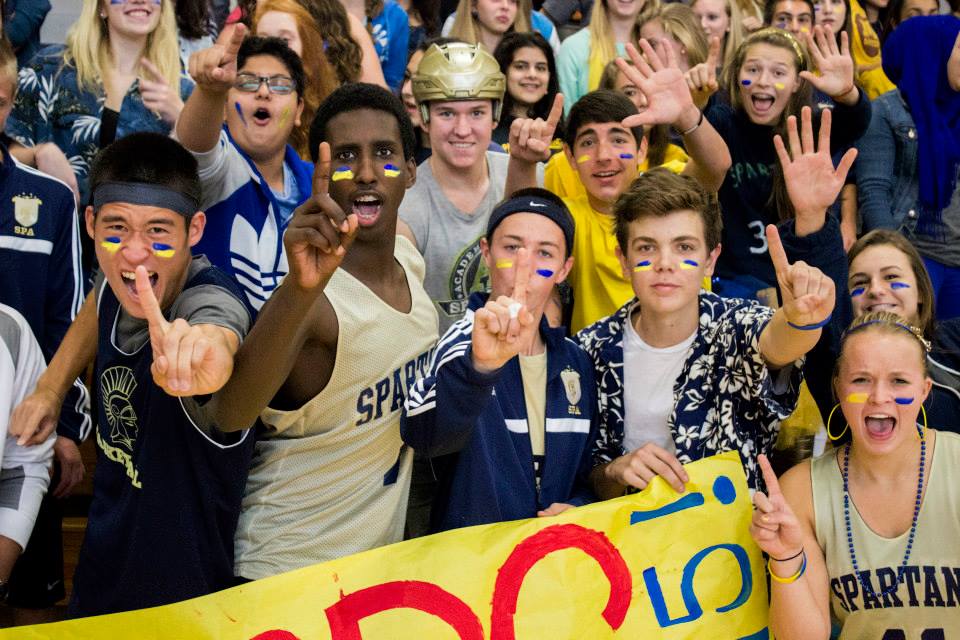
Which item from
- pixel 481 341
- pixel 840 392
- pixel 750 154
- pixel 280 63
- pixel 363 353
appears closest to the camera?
pixel 481 341

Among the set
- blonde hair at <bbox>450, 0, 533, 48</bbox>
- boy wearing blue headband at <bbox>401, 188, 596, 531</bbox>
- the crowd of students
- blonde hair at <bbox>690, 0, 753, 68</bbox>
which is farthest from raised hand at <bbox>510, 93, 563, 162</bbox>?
blonde hair at <bbox>690, 0, 753, 68</bbox>

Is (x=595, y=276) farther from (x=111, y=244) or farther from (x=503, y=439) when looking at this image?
(x=111, y=244)

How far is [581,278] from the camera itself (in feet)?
14.9

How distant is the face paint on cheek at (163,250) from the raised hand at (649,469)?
1358 mm

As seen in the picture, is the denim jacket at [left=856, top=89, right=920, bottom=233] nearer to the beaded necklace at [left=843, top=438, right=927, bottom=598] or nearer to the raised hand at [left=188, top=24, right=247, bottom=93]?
the beaded necklace at [left=843, top=438, right=927, bottom=598]

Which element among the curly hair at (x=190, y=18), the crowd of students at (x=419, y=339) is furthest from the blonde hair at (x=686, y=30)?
the curly hair at (x=190, y=18)

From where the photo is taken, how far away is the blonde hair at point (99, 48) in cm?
505

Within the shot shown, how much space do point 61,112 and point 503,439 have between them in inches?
102

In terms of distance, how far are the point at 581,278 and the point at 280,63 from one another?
52.4 inches

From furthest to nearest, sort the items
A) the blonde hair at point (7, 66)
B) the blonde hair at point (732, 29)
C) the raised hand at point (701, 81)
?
the blonde hair at point (732, 29)
the raised hand at point (701, 81)
the blonde hair at point (7, 66)

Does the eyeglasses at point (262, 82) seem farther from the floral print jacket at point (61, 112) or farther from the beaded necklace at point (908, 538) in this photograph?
the beaded necklace at point (908, 538)

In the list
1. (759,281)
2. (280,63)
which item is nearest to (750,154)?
(759,281)

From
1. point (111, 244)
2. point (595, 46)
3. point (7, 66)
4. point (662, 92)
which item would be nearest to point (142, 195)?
point (111, 244)

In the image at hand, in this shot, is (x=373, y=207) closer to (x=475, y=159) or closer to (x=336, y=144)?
(x=336, y=144)
